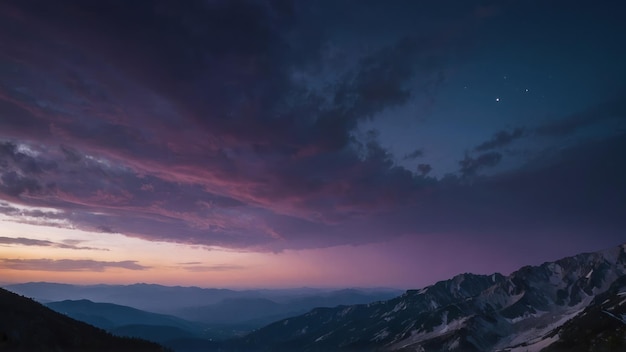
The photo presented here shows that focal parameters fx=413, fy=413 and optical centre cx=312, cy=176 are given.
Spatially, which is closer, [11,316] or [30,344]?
[30,344]

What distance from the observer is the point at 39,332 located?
6811 inches

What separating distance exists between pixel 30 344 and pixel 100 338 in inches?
1525

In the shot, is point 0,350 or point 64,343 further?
point 64,343

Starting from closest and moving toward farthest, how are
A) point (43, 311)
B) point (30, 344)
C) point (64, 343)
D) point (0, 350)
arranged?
point (0, 350)
point (30, 344)
point (64, 343)
point (43, 311)

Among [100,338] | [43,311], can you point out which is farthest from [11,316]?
[100,338]

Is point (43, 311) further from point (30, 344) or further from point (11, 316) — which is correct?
point (30, 344)

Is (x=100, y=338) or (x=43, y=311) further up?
(x=43, y=311)

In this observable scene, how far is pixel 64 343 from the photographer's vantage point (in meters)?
176

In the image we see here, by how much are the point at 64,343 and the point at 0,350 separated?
38.0 meters

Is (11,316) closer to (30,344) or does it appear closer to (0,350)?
(30,344)

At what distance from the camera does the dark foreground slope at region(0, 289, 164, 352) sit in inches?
6512

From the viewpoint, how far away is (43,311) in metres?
198

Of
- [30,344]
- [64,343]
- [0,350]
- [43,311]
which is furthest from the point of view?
[43,311]

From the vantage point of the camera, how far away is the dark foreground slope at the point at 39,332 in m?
165
